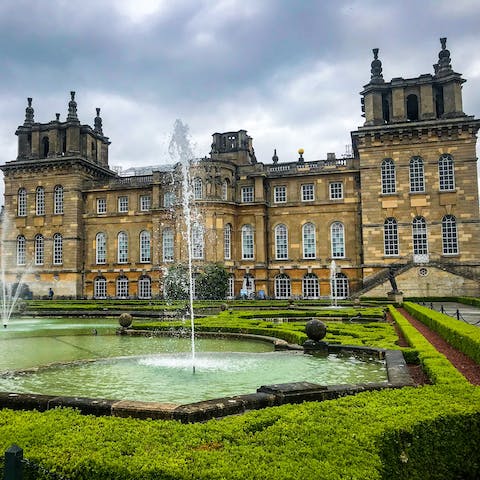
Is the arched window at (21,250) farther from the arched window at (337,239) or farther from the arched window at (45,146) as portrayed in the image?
the arched window at (337,239)

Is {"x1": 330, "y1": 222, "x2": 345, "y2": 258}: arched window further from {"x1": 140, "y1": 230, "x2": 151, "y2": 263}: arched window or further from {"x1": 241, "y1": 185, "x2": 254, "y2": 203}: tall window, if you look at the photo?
{"x1": 140, "y1": 230, "x2": 151, "y2": 263}: arched window

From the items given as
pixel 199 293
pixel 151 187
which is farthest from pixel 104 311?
pixel 151 187

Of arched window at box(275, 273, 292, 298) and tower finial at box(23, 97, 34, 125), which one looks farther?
tower finial at box(23, 97, 34, 125)

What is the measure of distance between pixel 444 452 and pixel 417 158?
117ft

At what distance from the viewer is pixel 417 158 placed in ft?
122

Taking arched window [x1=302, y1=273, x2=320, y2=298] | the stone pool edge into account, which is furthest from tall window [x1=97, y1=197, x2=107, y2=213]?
the stone pool edge

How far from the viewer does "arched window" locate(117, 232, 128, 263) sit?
146 ft

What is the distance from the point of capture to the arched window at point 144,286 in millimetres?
43031

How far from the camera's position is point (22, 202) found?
1839 inches

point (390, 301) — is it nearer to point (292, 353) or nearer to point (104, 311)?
point (104, 311)

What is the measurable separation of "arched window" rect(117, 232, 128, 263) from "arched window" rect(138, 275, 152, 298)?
8.61ft

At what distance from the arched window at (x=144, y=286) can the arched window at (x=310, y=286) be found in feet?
44.4

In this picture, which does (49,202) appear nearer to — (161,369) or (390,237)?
(390,237)

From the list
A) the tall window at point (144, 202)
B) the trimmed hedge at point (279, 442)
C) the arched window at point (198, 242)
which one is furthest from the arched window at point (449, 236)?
the trimmed hedge at point (279, 442)
